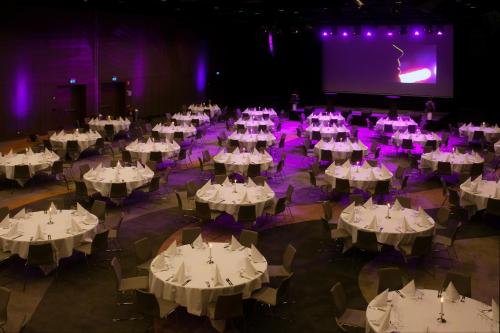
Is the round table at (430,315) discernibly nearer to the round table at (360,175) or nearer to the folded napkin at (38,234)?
the folded napkin at (38,234)

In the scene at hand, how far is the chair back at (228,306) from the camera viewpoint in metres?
6.64

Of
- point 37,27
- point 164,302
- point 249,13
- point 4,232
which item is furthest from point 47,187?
point 249,13

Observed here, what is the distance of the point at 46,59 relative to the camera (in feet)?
70.7

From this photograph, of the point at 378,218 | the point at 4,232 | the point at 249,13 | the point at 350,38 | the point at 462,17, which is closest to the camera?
the point at 4,232

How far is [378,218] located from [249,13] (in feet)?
56.8

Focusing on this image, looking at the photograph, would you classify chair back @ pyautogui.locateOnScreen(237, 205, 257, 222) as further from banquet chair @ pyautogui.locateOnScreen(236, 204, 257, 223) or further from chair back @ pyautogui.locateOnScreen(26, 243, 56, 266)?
chair back @ pyautogui.locateOnScreen(26, 243, 56, 266)

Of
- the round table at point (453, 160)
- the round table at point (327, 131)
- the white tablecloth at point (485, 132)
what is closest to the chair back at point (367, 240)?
the round table at point (453, 160)

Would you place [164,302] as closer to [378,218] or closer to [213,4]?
[378,218]

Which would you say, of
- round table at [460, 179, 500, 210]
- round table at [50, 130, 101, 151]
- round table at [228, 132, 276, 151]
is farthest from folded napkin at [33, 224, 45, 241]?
round table at [228, 132, 276, 151]

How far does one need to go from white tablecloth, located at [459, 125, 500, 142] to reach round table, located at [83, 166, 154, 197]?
1232 centimetres

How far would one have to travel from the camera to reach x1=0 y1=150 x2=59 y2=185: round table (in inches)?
536

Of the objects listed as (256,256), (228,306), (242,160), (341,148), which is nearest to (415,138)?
(341,148)

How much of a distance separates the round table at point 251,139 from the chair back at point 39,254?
950 centimetres

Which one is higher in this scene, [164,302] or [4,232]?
[4,232]
